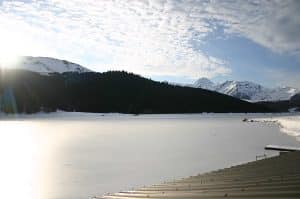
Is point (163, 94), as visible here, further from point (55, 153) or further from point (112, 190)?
point (112, 190)

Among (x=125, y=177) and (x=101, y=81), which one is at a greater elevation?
(x=101, y=81)

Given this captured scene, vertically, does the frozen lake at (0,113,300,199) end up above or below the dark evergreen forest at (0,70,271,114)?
below

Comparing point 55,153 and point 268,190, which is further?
point 55,153

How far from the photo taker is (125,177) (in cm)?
1528

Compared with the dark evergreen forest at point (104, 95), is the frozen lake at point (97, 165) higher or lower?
lower

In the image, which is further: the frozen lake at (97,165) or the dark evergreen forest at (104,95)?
the dark evergreen forest at (104,95)

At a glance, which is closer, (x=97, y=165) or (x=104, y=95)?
(x=97, y=165)

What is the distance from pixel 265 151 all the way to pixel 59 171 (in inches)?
494

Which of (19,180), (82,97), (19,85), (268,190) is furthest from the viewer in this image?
(82,97)

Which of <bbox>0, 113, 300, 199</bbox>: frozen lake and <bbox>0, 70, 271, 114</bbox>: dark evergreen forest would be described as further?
<bbox>0, 70, 271, 114</bbox>: dark evergreen forest

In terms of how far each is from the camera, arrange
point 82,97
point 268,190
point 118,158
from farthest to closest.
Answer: point 82,97 → point 118,158 → point 268,190

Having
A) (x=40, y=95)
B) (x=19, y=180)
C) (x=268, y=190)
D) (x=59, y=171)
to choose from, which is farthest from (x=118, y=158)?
(x=40, y=95)

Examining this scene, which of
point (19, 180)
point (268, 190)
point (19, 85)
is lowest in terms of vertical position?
point (19, 180)

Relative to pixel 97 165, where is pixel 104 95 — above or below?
above
